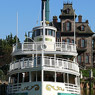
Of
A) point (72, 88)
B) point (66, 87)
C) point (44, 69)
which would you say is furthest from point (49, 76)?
point (44, 69)

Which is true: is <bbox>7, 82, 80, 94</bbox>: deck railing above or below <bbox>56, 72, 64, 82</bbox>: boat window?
below

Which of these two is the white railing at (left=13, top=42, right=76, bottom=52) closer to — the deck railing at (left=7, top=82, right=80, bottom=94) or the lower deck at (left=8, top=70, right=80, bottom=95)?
the lower deck at (left=8, top=70, right=80, bottom=95)

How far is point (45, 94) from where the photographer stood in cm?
3156

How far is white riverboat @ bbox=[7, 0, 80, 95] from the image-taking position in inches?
1281

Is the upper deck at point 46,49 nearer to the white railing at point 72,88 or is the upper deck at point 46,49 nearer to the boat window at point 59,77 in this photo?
the boat window at point 59,77

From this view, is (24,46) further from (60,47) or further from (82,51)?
(82,51)

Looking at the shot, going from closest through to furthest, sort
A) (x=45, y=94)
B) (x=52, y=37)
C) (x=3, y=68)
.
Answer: (x=45, y=94)
(x=52, y=37)
(x=3, y=68)

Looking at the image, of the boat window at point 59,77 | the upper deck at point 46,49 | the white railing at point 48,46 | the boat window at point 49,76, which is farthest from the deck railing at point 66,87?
the white railing at point 48,46

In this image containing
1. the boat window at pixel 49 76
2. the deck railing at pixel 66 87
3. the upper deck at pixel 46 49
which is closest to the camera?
the deck railing at pixel 66 87

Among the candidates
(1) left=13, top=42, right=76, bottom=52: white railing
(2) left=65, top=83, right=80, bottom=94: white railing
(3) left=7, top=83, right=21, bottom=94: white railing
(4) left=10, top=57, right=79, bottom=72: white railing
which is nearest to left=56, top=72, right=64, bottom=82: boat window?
(2) left=65, top=83, right=80, bottom=94: white railing

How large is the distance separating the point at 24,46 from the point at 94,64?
110 feet

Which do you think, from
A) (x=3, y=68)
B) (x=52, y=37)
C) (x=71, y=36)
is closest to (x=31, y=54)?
(x=52, y=37)

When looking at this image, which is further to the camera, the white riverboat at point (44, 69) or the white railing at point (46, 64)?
the white railing at point (46, 64)

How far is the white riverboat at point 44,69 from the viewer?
107ft
